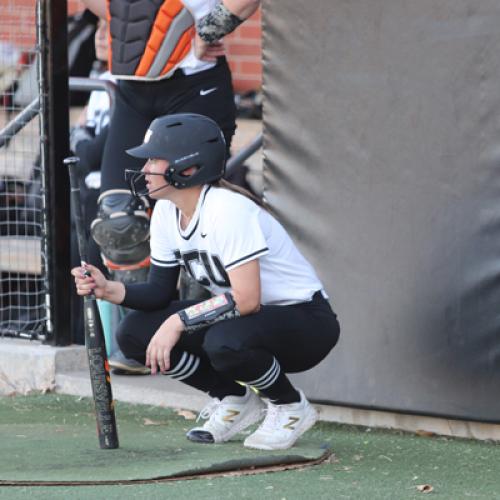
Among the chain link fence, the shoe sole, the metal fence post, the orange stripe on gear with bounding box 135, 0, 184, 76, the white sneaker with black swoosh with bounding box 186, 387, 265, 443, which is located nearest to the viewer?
the shoe sole

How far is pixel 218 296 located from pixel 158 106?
139 cm

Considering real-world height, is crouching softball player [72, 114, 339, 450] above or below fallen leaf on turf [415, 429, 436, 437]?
above

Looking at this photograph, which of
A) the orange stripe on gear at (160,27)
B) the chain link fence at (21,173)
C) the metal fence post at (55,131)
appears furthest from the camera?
the chain link fence at (21,173)

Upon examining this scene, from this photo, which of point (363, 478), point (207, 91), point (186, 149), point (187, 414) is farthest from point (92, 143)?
point (363, 478)

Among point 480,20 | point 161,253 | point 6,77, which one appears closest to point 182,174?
point 161,253

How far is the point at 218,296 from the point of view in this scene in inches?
174

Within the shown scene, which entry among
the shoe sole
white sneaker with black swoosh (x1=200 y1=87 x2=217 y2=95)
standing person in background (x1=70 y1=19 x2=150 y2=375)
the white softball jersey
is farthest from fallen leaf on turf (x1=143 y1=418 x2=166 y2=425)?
white sneaker with black swoosh (x1=200 y1=87 x2=217 y2=95)

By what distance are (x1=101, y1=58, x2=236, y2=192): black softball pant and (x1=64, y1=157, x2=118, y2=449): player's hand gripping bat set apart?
1.04m

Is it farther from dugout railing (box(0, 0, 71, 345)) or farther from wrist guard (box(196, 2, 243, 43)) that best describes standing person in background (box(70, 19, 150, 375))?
wrist guard (box(196, 2, 243, 43))

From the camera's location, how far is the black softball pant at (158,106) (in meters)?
5.51

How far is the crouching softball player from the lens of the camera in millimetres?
4367

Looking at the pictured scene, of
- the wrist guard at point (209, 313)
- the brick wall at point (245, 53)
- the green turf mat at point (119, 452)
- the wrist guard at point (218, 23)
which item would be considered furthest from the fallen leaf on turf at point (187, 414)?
the brick wall at point (245, 53)

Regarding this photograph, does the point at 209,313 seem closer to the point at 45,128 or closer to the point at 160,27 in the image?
the point at 160,27

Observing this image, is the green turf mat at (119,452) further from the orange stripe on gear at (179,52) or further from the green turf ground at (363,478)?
the orange stripe on gear at (179,52)
